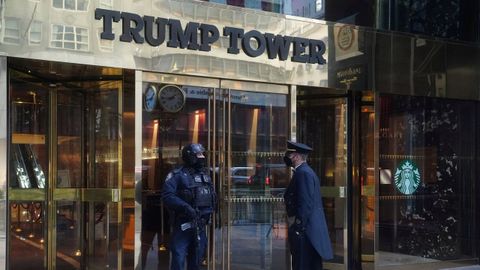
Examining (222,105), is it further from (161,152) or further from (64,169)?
(64,169)

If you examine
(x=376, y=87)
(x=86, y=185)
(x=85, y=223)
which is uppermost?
(x=376, y=87)

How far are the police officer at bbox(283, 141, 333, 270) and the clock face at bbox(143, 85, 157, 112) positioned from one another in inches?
68.4

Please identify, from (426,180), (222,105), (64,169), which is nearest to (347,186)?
(426,180)

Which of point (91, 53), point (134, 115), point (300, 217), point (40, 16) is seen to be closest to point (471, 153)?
Result: point (300, 217)

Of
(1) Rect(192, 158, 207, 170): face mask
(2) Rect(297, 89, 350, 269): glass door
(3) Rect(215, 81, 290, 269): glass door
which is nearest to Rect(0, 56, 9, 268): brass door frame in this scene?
(1) Rect(192, 158, 207, 170): face mask

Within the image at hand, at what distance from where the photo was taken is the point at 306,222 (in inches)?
239

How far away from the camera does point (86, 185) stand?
7668 millimetres

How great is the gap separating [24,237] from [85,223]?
74 cm

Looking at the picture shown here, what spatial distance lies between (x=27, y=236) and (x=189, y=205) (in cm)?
245

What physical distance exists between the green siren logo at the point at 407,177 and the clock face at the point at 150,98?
3.80 meters

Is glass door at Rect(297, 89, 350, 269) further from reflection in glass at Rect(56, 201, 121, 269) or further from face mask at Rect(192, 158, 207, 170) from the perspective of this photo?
reflection in glass at Rect(56, 201, 121, 269)

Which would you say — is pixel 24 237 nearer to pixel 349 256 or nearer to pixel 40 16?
pixel 40 16

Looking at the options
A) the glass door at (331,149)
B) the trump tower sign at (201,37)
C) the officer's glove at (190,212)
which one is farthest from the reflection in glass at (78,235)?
the glass door at (331,149)

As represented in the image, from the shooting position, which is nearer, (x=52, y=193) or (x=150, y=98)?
(x=150, y=98)
